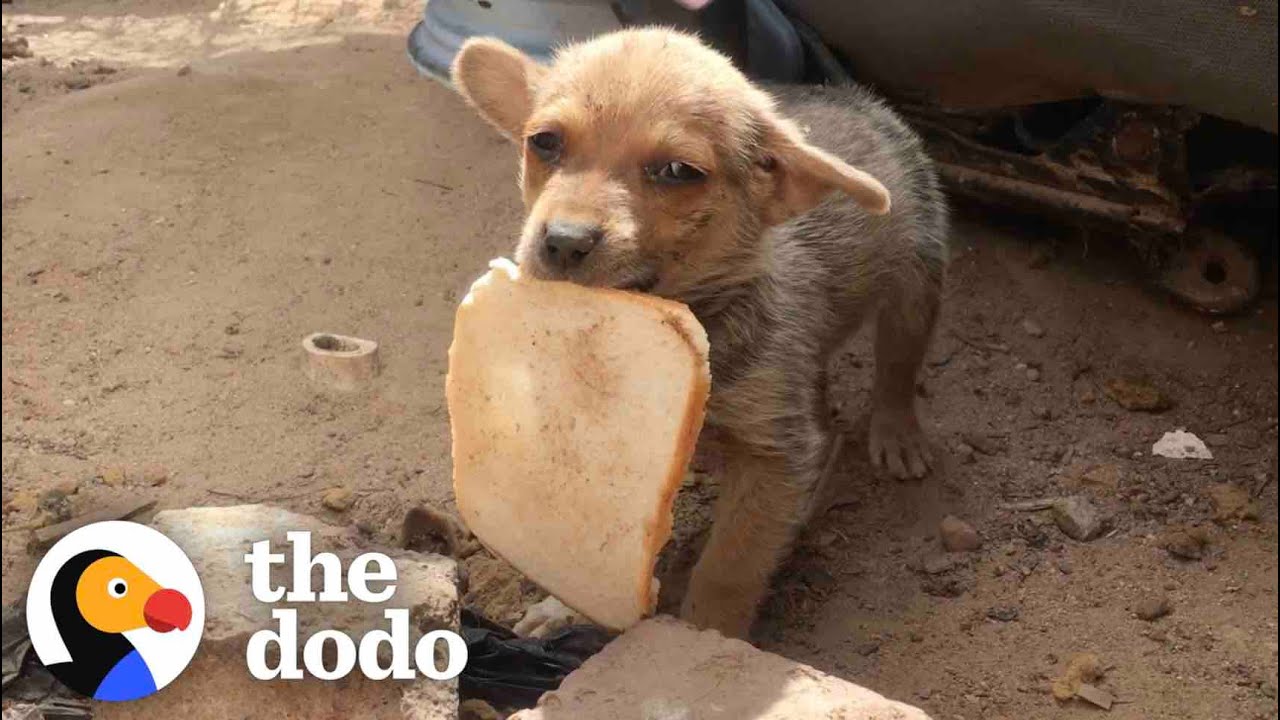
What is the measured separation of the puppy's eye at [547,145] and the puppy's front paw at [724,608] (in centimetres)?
153

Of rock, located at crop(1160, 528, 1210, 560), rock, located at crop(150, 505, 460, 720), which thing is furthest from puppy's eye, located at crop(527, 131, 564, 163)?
rock, located at crop(1160, 528, 1210, 560)

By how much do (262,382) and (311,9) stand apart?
3.01 metres

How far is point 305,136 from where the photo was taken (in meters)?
7.32

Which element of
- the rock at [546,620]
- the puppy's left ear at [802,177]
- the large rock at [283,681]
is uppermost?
the puppy's left ear at [802,177]

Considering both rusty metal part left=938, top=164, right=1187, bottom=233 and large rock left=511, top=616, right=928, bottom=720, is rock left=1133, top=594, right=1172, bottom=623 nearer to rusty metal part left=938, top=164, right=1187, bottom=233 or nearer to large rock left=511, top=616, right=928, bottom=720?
large rock left=511, top=616, right=928, bottom=720

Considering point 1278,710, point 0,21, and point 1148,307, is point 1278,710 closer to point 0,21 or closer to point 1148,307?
point 1148,307

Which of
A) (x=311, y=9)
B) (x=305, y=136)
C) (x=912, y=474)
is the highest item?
(x=311, y=9)

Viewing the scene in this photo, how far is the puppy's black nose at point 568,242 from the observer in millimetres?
3439

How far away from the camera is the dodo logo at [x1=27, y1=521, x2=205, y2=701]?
11.8 ft

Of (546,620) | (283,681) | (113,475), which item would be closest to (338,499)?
(113,475)

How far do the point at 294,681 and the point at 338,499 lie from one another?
1.38 metres

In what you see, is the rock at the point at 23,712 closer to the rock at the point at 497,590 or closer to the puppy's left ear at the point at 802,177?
the rock at the point at 497,590

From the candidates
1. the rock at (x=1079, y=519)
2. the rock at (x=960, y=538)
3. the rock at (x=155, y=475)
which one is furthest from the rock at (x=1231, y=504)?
the rock at (x=155, y=475)

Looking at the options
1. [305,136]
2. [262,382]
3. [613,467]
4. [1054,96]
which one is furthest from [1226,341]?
[305,136]
